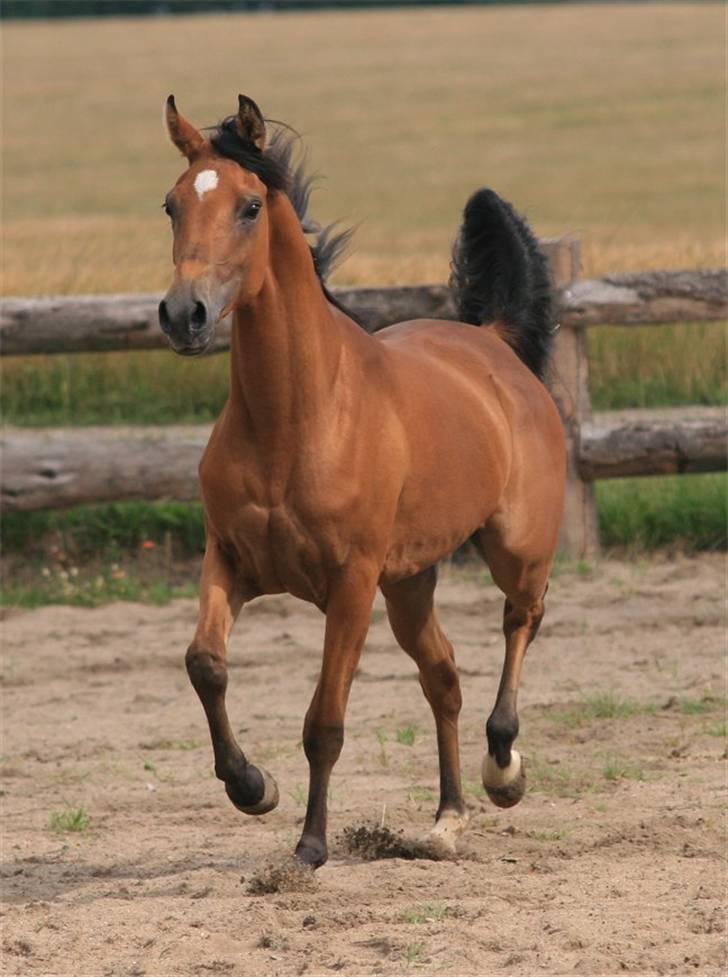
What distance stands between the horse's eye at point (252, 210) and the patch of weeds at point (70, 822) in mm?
2041

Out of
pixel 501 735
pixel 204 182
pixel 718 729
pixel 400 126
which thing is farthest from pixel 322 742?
pixel 400 126

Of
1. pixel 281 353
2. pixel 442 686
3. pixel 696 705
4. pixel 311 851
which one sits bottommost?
pixel 696 705

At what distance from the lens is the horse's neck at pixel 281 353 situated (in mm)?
4578

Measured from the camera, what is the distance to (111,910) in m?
4.61

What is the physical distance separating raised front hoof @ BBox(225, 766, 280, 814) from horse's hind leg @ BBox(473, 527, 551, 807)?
2.56 feet

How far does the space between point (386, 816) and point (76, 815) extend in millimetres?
954

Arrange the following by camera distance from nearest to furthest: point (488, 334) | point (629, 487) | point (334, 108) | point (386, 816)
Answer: point (386, 816)
point (488, 334)
point (629, 487)
point (334, 108)

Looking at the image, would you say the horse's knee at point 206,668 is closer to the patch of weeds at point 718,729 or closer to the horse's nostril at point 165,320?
the horse's nostril at point 165,320

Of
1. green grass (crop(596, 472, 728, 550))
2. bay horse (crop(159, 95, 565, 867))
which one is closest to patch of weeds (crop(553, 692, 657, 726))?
bay horse (crop(159, 95, 565, 867))

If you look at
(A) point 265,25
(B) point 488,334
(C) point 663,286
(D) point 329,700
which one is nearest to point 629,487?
(C) point 663,286

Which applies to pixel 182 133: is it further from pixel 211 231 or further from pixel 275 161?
pixel 211 231

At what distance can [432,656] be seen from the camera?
5453 mm

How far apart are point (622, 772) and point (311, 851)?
4.74ft

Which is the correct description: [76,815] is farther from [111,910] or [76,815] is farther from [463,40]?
[463,40]
